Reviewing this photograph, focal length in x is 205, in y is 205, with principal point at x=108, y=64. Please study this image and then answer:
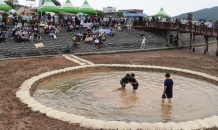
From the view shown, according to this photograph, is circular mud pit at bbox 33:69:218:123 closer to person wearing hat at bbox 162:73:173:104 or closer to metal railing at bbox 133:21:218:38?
person wearing hat at bbox 162:73:173:104

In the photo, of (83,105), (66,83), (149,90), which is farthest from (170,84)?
(66,83)

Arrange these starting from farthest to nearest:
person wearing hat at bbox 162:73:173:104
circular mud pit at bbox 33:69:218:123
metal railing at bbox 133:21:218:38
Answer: metal railing at bbox 133:21:218:38
person wearing hat at bbox 162:73:173:104
circular mud pit at bbox 33:69:218:123

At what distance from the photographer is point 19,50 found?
1903cm

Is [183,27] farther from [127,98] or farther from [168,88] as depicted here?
[127,98]

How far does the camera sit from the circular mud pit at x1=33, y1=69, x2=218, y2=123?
6.88 meters

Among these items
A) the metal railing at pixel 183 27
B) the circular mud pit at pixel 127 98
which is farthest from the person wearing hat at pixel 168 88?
the metal railing at pixel 183 27

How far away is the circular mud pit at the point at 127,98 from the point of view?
6.88 m

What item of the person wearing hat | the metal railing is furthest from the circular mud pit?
the metal railing

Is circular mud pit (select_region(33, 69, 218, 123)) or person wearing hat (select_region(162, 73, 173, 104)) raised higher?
person wearing hat (select_region(162, 73, 173, 104))

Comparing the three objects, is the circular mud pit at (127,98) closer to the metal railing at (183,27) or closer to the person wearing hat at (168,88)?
the person wearing hat at (168,88)

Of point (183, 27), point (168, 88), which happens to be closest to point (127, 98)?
point (168, 88)

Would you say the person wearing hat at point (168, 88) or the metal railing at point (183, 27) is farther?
the metal railing at point (183, 27)

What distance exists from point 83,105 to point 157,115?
2.69 m

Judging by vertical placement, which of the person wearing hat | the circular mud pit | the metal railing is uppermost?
the metal railing
